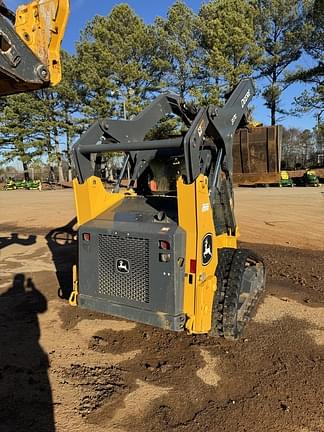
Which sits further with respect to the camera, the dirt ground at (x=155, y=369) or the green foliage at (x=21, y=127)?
the green foliage at (x=21, y=127)

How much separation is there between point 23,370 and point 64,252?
5210 mm

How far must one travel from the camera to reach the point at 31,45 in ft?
8.45

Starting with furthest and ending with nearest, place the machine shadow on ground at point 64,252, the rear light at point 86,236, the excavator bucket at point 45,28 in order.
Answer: the machine shadow on ground at point 64,252 < the rear light at point 86,236 < the excavator bucket at point 45,28

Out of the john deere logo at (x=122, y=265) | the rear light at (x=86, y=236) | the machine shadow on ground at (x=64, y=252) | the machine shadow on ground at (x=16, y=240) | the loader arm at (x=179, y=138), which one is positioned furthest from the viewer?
the machine shadow on ground at (x=16, y=240)

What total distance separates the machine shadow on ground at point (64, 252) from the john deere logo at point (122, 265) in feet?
5.85

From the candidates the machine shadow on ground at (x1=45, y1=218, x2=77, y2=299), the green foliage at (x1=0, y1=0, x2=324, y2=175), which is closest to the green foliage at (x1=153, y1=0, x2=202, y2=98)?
the green foliage at (x1=0, y1=0, x2=324, y2=175)

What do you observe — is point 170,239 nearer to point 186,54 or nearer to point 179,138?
point 179,138

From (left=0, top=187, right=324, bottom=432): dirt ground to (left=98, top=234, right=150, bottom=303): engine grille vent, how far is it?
0.54 m

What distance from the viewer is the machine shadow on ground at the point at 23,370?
2998 mm

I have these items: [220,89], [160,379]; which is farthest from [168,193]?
[220,89]

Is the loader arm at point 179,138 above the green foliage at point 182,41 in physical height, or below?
below

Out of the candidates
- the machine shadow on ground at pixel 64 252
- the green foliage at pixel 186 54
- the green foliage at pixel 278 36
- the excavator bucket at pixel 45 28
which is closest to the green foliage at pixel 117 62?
the green foliage at pixel 186 54

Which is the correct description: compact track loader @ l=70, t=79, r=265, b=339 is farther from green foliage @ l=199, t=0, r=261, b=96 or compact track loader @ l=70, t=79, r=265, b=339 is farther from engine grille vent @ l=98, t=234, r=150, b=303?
green foliage @ l=199, t=0, r=261, b=96

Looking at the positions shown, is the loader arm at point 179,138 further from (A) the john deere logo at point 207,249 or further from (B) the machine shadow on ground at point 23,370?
(B) the machine shadow on ground at point 23,370
